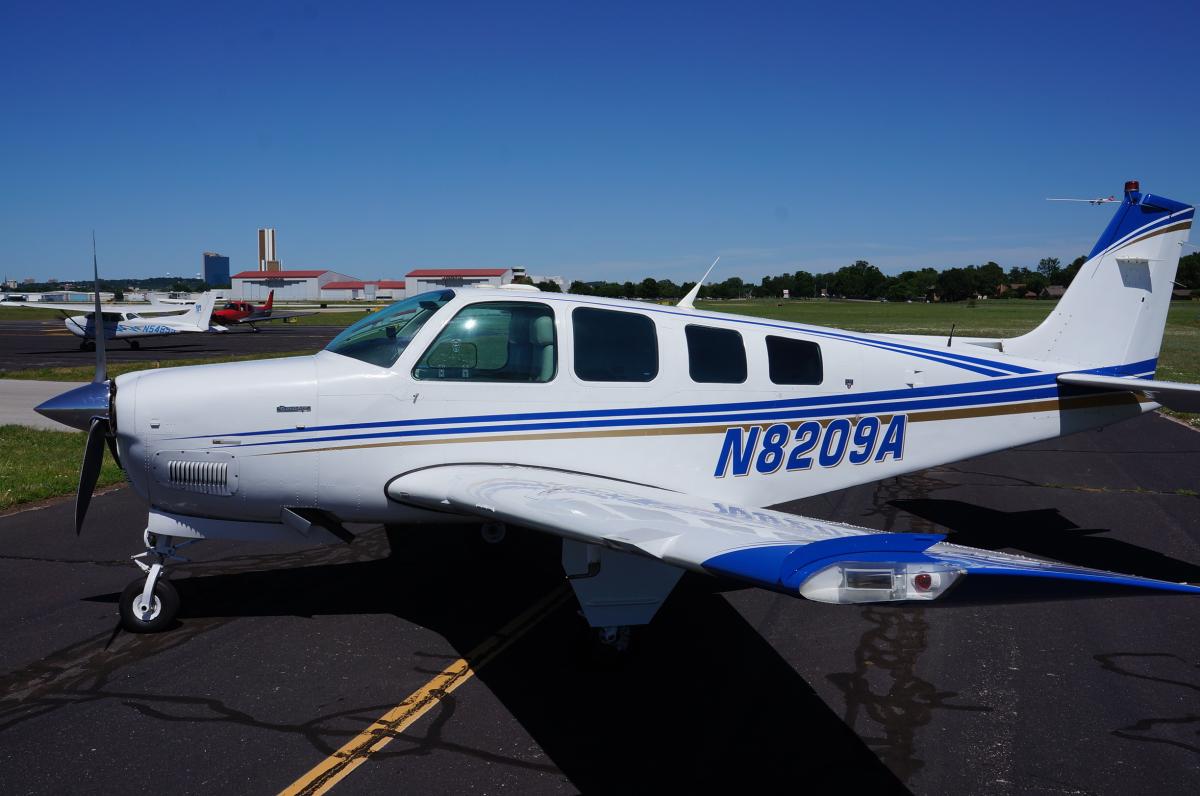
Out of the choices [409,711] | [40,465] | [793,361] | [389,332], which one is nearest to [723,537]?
[409,711]

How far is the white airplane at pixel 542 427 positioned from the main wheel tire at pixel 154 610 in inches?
0.6

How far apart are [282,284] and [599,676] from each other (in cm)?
17084

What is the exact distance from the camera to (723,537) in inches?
175

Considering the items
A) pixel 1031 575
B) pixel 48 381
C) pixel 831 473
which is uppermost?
pixel 1031 575

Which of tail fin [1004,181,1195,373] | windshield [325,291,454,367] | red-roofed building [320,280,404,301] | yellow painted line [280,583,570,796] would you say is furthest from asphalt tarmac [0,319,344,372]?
red-roofed building [320,280,404,301]

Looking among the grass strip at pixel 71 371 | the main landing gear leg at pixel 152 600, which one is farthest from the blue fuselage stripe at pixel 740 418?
the grass strip at pixel 71 371

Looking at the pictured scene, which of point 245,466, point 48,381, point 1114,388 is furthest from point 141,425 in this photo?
point 48,381

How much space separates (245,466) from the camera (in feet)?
19.4

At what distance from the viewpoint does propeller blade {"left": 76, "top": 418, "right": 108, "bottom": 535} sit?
5.91 metres

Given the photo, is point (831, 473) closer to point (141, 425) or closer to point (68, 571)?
point (141, 425)

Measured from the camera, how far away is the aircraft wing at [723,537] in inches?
133

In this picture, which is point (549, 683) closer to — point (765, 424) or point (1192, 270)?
point (765, 424)

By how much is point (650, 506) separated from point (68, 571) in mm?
5327

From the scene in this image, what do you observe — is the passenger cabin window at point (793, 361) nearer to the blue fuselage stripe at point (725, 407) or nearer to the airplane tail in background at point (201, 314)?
the blue fuselage stripe at point (725, 407)
